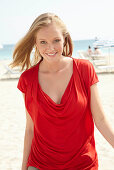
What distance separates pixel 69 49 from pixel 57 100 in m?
→ 0.48

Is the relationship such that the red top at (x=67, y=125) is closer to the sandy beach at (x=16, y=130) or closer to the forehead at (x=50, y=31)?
the forehead at (x=50, y=31)

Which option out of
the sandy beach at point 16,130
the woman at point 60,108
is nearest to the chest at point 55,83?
the woman at point 60,108

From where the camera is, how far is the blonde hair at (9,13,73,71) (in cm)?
177

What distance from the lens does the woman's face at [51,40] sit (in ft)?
5.67

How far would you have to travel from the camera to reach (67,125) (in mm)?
1736

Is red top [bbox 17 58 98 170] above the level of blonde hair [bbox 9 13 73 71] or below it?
below

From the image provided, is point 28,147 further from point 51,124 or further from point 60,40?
point 60,40

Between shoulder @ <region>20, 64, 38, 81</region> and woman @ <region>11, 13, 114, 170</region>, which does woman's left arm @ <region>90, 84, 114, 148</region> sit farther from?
shoulder @ <region>20, 64, 38, 81</region>

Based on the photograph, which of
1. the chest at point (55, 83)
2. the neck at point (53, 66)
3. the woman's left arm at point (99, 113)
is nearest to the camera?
the woman's left arm at point (99, 113)

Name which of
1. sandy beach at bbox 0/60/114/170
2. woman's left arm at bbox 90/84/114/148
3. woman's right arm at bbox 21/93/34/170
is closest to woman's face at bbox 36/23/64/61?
woman's left arm at bbox 90/84/114/148

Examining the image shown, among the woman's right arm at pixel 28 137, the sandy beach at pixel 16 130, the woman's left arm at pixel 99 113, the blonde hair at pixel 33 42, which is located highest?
the blonde hair at pixel 33 42

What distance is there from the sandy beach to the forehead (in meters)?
2.56

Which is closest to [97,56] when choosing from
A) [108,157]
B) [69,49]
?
[108,157]

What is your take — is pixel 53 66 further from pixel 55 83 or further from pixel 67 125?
pixel 67 125
